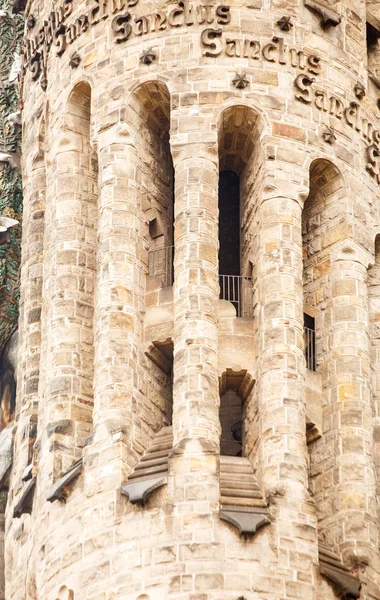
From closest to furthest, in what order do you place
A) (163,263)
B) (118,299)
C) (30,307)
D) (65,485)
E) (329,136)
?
(65,485)
(118,299)
(163,263)
(329,136)
(30,307)

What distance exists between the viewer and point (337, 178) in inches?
2269

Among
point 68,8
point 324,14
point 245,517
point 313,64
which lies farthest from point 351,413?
point 68,8

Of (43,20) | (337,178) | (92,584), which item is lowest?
(92,584)

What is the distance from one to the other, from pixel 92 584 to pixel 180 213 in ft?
22.1

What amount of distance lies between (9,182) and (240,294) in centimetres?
856

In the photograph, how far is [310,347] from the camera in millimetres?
56969

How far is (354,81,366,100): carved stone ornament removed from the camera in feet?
192

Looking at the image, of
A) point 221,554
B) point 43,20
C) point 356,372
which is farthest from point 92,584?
point 43,20

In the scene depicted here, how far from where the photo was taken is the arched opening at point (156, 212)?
56.0 m

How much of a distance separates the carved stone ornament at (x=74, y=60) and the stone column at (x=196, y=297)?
10.4ft

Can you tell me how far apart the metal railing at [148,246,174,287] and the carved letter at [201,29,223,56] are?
11.4ft

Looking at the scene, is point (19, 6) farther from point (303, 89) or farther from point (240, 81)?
point (303, 89)

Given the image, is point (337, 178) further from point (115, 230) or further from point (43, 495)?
point (43, 495)

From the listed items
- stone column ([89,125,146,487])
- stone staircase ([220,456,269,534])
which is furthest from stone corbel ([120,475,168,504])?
stone staircase ([220,456,269,534])
